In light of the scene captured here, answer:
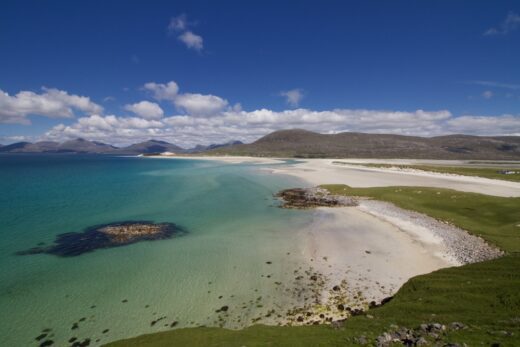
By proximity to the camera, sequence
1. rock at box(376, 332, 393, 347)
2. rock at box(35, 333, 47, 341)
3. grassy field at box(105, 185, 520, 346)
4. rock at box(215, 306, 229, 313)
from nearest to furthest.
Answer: rock at box(376, 332, 393, 347), grassy field at box(105, 185, 520, 346), rock at box(35, 333, 47, 341), rock at box(215, 306, 229, 313)

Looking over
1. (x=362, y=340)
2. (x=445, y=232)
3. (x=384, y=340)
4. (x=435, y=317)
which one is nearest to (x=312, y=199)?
(x=445, y=232)

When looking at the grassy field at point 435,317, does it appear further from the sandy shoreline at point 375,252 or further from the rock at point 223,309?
the rock at point 223,309

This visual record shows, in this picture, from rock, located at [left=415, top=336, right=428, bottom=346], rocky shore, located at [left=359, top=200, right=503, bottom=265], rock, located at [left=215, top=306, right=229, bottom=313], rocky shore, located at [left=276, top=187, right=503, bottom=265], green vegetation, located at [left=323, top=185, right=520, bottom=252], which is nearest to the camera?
rock, located at [left=415, top=336, right=428, bottom=346]

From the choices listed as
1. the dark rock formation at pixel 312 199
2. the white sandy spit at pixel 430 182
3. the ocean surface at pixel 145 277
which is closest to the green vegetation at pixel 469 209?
the dark rock formation at pixel 312 199

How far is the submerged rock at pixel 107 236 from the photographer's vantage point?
30.7 m

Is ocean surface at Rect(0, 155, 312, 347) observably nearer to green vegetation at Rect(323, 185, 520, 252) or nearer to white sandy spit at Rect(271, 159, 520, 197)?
green vegetation at Rect(323, 185, 520, 252)

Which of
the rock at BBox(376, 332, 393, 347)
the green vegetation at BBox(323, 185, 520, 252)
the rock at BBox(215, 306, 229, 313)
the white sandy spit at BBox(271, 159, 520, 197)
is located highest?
the rock at BBox(376, 332, 393, 347)

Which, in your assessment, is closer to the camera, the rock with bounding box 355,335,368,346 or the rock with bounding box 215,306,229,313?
the rock with bounding box 355,335,368,346

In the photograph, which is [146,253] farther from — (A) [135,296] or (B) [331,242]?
(B) [331,242]

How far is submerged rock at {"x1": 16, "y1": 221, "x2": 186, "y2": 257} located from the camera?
30656 mm

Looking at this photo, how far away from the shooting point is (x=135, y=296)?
21.0m

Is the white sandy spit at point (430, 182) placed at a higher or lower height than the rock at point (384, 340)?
lower

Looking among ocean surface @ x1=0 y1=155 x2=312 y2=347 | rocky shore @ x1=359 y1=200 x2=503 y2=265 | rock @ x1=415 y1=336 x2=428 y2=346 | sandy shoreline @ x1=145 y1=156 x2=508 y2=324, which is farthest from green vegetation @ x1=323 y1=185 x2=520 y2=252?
rock @ x1=415 y1=336 x2=428 y2=346

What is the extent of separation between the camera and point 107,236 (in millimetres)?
35594
